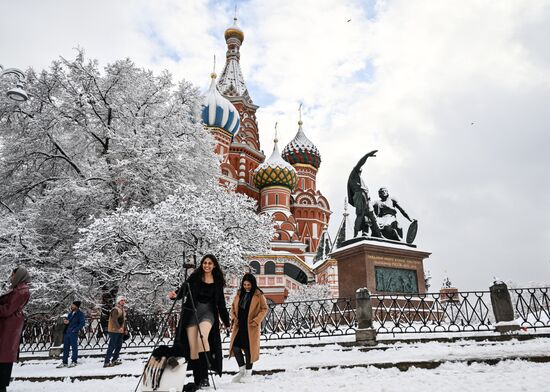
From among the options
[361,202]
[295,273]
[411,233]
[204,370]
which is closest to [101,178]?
[361,202]

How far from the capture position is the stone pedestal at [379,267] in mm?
12398

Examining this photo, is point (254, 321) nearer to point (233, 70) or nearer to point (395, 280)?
point (395, 280)

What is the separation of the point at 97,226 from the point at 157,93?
7287mm

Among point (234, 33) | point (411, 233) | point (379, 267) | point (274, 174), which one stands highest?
point (234, 33)

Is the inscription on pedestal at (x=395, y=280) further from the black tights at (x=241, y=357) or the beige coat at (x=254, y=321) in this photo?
the black tights at (x=241, y=357)

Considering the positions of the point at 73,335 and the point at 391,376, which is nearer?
the point at 391,376

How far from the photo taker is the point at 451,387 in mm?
4828

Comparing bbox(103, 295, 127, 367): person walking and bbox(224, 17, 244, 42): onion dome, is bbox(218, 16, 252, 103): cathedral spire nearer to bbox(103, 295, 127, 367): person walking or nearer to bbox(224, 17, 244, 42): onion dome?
bbox(224, 17, 244, 42): onion dome

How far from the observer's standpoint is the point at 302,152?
2111 inches

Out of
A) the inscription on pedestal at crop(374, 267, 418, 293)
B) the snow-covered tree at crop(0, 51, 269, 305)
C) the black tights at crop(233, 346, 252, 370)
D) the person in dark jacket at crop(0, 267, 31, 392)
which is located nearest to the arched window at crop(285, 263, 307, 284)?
the snow-covered tree at crop(0, 51, 269, 305)

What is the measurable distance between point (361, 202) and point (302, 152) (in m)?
39.9

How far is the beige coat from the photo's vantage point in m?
6.17

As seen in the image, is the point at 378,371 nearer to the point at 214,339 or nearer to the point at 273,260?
the point at 214,339

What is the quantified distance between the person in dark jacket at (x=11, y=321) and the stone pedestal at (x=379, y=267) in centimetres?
907
